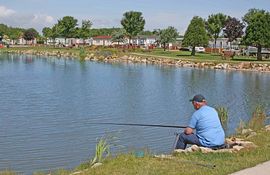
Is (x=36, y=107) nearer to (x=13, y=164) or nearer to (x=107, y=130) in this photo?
(x=107, y=130)

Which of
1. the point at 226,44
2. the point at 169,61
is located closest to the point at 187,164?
the point at 169,61

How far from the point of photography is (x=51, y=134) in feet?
52.9

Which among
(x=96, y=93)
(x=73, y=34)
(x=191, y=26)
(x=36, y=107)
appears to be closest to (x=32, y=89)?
(x=96, y=93)

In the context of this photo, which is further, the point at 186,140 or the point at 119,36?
the point at 119,36

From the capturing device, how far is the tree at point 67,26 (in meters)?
111

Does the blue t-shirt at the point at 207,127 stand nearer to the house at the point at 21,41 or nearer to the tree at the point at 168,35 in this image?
the tree at the point at 168,35

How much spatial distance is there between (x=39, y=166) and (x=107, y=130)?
17.2 feet

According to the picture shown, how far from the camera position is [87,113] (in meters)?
21.2

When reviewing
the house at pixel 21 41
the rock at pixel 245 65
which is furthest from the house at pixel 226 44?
the house at pixel 21 41

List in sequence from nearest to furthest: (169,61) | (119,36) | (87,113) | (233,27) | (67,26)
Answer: (87,113) < (169,61) < (233,27) < (119,36) < (67,26)

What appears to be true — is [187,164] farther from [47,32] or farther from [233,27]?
[47,32]

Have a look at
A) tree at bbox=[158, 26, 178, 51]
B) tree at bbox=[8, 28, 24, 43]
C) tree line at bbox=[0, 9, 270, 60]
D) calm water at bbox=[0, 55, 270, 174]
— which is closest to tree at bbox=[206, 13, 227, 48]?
tree line at bbox=[0, 9, 270, 60]

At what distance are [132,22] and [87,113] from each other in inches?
3217

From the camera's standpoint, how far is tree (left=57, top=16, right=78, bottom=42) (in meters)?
111
